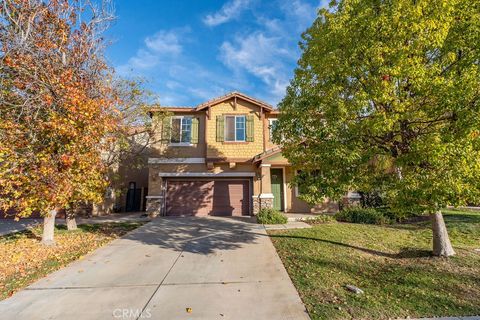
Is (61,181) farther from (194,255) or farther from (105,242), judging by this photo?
(194,255)

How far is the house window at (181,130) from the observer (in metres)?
14.3

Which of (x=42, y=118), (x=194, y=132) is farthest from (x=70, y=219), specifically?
(x=194, y=132)

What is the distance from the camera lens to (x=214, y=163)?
1395cm

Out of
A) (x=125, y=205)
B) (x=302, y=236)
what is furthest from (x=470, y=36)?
(x=125, y=205)

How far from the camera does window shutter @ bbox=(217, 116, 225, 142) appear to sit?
14.2 m

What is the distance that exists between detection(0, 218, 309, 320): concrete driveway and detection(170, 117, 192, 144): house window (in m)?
7.40

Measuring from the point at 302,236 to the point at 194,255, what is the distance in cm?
393

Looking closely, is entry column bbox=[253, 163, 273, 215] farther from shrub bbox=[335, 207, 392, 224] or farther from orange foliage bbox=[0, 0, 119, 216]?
orange foliage bbox=[0, 0, 119, 216]

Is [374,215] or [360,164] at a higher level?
[360,164]

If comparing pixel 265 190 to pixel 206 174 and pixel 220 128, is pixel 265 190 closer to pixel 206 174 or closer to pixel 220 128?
pixel 206 174

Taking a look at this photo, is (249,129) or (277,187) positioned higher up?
(249,129)

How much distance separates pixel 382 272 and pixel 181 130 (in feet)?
39.4

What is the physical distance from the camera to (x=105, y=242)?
8352mm

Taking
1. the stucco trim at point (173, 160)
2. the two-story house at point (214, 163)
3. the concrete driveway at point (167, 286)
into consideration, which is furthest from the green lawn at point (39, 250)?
the stucco trim at point (173, 160)
